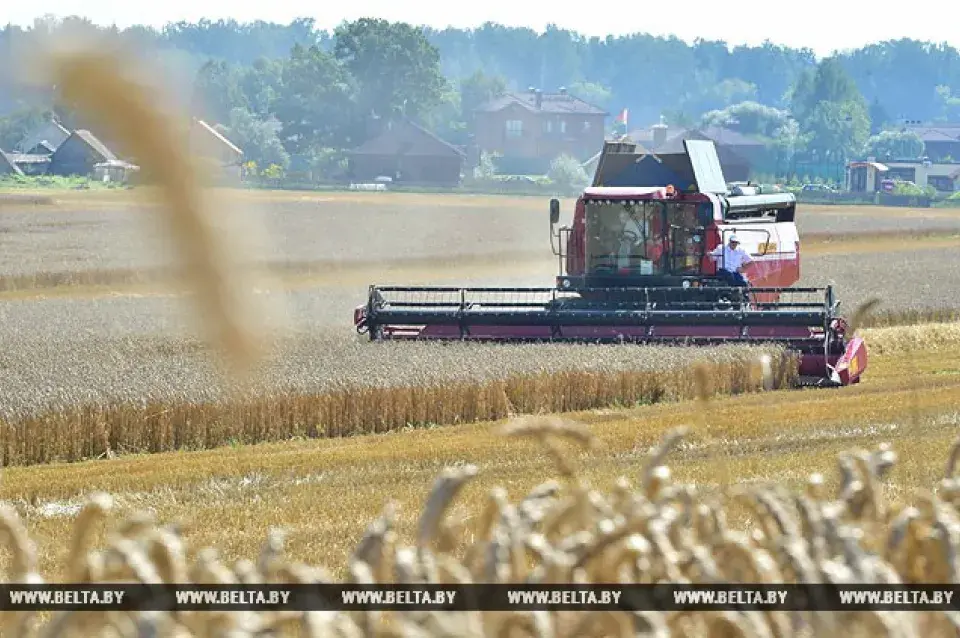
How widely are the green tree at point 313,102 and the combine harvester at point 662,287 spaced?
5527 centimetres

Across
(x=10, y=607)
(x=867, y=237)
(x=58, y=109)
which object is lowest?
(x=867, y=237)

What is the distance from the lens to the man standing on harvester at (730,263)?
21.8 m

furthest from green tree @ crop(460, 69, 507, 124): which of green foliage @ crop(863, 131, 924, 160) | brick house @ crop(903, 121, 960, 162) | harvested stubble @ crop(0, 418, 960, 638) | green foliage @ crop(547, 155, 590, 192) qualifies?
harvested stubble @ crop(0, 418, 960, 638)

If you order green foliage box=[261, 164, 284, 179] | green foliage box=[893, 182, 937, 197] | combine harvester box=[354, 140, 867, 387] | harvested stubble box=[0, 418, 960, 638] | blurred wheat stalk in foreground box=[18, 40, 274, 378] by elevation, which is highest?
blurred wheat stalk in foreground box=[18, 40, 274, 378]

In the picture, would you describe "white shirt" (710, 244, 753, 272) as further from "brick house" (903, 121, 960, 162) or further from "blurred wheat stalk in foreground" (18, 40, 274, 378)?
"brick house" (903, 121, 960, 162)

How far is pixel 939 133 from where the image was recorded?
12850 cm

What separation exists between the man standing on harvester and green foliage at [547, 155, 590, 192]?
56.6 metres

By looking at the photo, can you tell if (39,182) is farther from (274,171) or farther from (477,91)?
(477,91)

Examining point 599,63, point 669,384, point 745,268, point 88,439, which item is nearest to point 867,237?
point 745,268

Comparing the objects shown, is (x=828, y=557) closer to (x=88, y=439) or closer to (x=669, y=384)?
(x=88, y=439)

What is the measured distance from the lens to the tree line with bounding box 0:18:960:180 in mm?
4957

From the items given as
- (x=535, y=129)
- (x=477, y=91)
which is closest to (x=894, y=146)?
(x=535, y=129)

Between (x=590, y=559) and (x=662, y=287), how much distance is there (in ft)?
60.2

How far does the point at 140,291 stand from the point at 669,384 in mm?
21020
